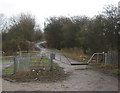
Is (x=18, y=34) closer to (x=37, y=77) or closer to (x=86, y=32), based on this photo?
(x=86, y=32)

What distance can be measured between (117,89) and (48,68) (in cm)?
553

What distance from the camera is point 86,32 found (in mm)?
19641

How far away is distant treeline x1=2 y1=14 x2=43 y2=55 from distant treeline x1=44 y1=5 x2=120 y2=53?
24.3ft

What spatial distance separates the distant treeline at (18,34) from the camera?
28469 mm

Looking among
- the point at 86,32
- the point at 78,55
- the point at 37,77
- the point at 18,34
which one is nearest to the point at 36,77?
the point at 37,77

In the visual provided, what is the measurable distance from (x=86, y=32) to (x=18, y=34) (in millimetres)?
16707

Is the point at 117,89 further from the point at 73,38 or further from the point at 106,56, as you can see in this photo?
the point at 73,38

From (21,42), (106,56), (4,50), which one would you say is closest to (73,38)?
(21,42)

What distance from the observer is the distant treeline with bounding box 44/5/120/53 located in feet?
34.3

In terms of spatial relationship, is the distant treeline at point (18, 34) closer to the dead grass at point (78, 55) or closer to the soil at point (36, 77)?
the dead grass at point (78, 55)

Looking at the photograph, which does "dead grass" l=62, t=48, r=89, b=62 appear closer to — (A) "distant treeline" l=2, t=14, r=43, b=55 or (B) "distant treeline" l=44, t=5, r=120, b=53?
(B) "distant treeline" l=44, t=5, r=120, b=53

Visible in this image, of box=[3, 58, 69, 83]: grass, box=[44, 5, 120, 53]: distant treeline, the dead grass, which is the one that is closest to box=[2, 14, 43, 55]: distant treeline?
box=[44, 5, 120, 53]: distant treeline

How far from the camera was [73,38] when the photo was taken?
107 feet

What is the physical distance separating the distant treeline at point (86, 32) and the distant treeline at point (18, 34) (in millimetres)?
7421
